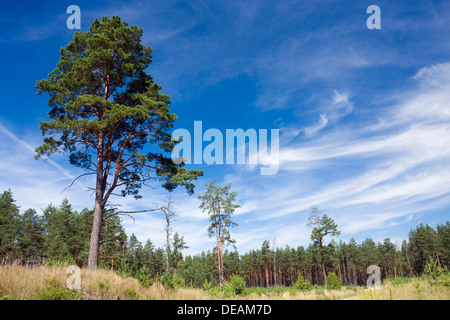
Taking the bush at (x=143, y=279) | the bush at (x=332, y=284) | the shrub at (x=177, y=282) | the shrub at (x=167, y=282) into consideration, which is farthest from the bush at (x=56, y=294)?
the bush at (x=332, y=284)

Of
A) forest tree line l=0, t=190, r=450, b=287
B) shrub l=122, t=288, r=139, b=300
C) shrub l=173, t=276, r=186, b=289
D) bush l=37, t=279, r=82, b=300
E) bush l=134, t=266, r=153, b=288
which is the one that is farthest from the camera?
forest tree line l=0, t=190, r=450, b=287

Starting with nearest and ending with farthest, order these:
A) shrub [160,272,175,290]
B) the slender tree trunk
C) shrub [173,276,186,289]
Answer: shrub [160,272,175,290] → shrub [173,276,186,289] → the slender tree trunk

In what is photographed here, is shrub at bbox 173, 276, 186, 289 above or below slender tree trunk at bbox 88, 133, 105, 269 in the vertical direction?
below

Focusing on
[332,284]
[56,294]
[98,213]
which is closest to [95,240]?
[98,213]

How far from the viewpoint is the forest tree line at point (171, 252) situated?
3664 cm


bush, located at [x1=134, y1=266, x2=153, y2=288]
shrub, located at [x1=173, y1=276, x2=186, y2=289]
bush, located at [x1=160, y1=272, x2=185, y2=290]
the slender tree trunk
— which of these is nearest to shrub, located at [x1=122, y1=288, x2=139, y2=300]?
bush, located at [x1=134, y1=266, x2=153, y2=288]

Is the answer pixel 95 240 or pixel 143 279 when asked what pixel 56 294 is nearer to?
pixel 143 279

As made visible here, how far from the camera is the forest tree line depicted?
120 feet

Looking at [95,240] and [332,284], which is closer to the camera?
[95,240]

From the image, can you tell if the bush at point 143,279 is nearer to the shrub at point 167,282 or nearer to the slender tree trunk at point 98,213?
the shrub at point 167,282

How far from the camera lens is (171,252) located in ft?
141

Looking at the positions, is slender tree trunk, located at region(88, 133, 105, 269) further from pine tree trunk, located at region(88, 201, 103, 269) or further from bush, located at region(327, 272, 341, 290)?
bush, located at region(327, 272, 341, 290)
